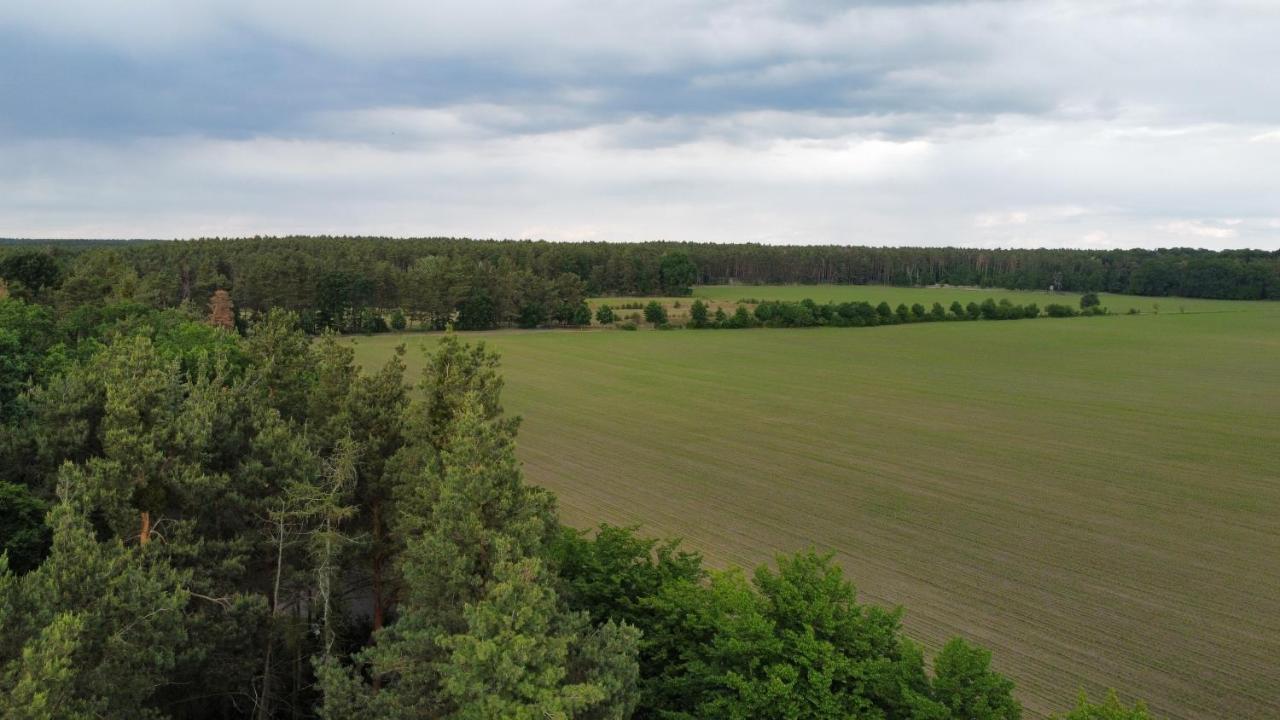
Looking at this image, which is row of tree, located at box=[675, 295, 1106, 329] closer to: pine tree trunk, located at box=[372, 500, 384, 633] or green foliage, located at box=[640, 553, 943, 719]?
pine tree trunk, located at box=[372, 500, 384, 633]

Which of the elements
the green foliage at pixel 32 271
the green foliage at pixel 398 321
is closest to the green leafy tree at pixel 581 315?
the green foliage at pixel 398 321

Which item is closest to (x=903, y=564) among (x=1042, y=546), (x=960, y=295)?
(x=1042, y=546)

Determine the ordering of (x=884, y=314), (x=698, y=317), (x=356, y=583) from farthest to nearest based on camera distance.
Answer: (x=884, y=314)
(x=698, y=317)
(x=356, y=583)

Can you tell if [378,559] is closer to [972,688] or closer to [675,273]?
[972,688]

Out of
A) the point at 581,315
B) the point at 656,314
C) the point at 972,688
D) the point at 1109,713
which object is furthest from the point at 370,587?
the point at 656,314

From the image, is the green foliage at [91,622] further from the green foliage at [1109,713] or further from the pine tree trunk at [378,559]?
the green foliage at [1109,713]

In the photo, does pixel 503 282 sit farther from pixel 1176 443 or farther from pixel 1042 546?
pixel 1042 546
